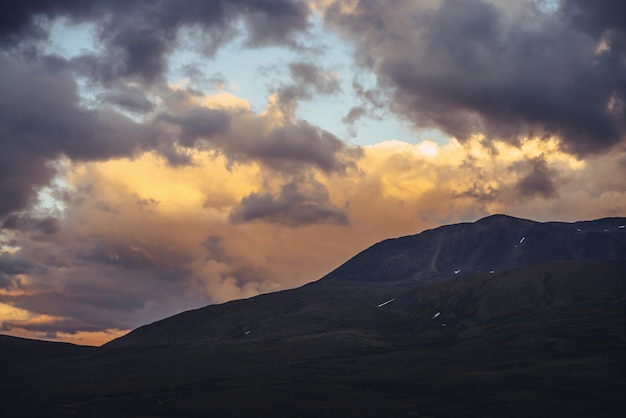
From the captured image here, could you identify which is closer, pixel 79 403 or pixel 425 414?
pixel 425 414

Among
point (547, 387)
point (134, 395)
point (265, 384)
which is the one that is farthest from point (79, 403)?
point (547, 387)

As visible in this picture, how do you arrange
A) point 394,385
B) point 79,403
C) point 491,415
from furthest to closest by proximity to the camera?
point 394,385
point 79,403
point 491,415

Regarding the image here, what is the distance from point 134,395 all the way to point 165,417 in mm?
37545

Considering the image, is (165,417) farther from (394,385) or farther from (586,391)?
(586,391)

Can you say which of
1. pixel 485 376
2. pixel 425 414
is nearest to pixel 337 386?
pixel 485 376

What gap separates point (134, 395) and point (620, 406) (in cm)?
10648

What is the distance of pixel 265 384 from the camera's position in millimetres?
195875

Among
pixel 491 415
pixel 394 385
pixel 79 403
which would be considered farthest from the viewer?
pixel 394 385

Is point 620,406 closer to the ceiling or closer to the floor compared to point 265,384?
closer to the floor

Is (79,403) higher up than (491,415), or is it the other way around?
(79,403)

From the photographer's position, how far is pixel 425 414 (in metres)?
147

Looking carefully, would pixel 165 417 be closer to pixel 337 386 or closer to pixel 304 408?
pixel 304 408

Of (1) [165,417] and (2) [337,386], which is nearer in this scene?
(1) [165,417]

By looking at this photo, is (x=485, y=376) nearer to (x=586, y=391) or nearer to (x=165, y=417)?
(x=586, y=391)
